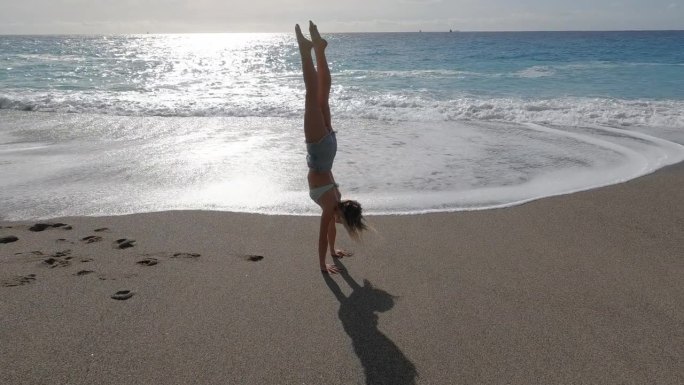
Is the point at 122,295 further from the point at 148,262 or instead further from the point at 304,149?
the point at 304,149

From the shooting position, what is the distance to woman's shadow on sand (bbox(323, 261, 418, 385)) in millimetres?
2914

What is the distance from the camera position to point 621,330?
3301 millimetres

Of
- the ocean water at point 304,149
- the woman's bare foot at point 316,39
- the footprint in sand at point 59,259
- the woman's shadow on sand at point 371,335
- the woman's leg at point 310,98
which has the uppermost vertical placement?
the woman's bare foot at point 316,39

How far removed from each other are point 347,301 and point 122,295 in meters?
1.49

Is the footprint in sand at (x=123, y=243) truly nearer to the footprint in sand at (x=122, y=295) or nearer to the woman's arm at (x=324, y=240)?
the footprint in sand at (x=122, y=295)

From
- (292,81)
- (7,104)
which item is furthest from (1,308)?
(292,81)

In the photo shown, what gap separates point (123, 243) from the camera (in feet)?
15.0

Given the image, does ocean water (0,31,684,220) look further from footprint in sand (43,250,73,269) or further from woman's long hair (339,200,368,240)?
woman's long hair (339,200,368,240)

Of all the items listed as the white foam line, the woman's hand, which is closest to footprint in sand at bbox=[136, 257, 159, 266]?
the woman's hand

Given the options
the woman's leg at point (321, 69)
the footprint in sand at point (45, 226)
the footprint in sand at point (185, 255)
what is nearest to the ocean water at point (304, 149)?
the footprint in sand at point (45, 226)

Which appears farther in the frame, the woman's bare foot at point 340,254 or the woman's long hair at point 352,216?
the woman's bare foot at point 340,254

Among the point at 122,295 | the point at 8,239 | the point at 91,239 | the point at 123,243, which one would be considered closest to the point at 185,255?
the point at 123,243

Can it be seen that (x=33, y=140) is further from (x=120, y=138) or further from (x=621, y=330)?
(x=621, y=330)

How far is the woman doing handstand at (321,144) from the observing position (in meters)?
3.80
